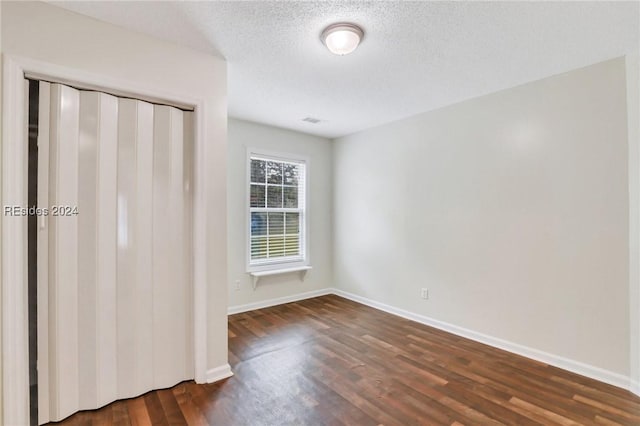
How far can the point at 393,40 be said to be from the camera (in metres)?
2.13

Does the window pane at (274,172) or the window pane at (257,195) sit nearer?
the window pane at (257,195)

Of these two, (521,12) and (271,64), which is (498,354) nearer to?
(521,12)

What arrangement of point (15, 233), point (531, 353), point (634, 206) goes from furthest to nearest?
point (531, 353), point (634, 206), point (15, 233)

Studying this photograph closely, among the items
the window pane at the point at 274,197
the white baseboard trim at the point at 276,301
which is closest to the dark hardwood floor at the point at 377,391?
the white baseboard trim at the point at 276,301

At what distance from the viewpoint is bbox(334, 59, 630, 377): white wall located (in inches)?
93.8

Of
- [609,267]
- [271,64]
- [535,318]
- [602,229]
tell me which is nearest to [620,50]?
[602,229]

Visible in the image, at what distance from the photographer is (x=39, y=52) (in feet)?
5.85

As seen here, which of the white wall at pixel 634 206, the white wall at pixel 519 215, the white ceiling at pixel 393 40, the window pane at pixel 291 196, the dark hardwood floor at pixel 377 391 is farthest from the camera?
the window pane at pixel 291 196

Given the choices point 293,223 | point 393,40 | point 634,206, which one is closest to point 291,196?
point 293,223

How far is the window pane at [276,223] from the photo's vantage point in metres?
4.41

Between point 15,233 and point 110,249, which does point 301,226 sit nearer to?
point 110,249

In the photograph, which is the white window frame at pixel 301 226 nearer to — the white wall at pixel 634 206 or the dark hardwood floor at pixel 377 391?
the dark hardwood floor at pixel 377 391

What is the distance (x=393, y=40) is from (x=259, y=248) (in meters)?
3.12

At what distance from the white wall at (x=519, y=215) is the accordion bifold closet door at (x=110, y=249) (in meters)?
2.69
